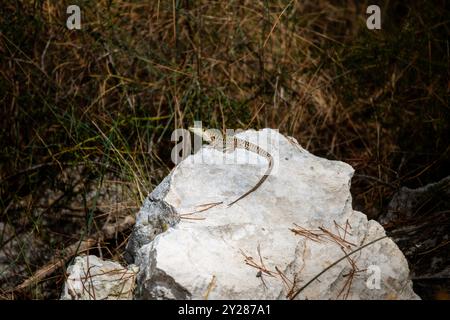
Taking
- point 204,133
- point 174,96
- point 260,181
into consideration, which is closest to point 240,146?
point 260,181

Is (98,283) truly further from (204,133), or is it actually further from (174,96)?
(174,96)

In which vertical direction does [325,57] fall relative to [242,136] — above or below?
above

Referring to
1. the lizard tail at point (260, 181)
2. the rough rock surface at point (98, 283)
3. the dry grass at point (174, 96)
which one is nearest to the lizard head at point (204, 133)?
the dry grass at point (174, 96)

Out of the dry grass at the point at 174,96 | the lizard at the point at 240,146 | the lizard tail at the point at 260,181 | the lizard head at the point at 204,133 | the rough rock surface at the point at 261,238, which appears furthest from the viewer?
the dry grass at the point at 174,96

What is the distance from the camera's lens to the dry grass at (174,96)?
3547mm

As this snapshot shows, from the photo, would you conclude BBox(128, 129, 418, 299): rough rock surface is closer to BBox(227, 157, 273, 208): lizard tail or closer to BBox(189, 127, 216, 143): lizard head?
BBox(227, 157, 273, 208): lizard tail

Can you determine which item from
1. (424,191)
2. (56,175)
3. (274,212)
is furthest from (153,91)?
(424,191)

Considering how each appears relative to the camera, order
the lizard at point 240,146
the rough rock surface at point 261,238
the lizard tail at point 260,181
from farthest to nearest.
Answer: the lizard at point 240,146 < the lizard tail at point 260,181 < the rough rock surface at point 261,238

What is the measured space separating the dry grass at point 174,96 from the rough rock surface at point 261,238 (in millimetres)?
814

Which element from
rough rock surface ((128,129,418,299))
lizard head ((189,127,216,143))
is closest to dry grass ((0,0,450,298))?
lizard head ((189,127,216,143))

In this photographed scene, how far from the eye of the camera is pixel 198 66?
3.71 metres

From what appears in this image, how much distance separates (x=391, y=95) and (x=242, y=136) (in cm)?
168

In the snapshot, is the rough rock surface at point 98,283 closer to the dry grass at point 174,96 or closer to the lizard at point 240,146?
the lizard at point 240,146
